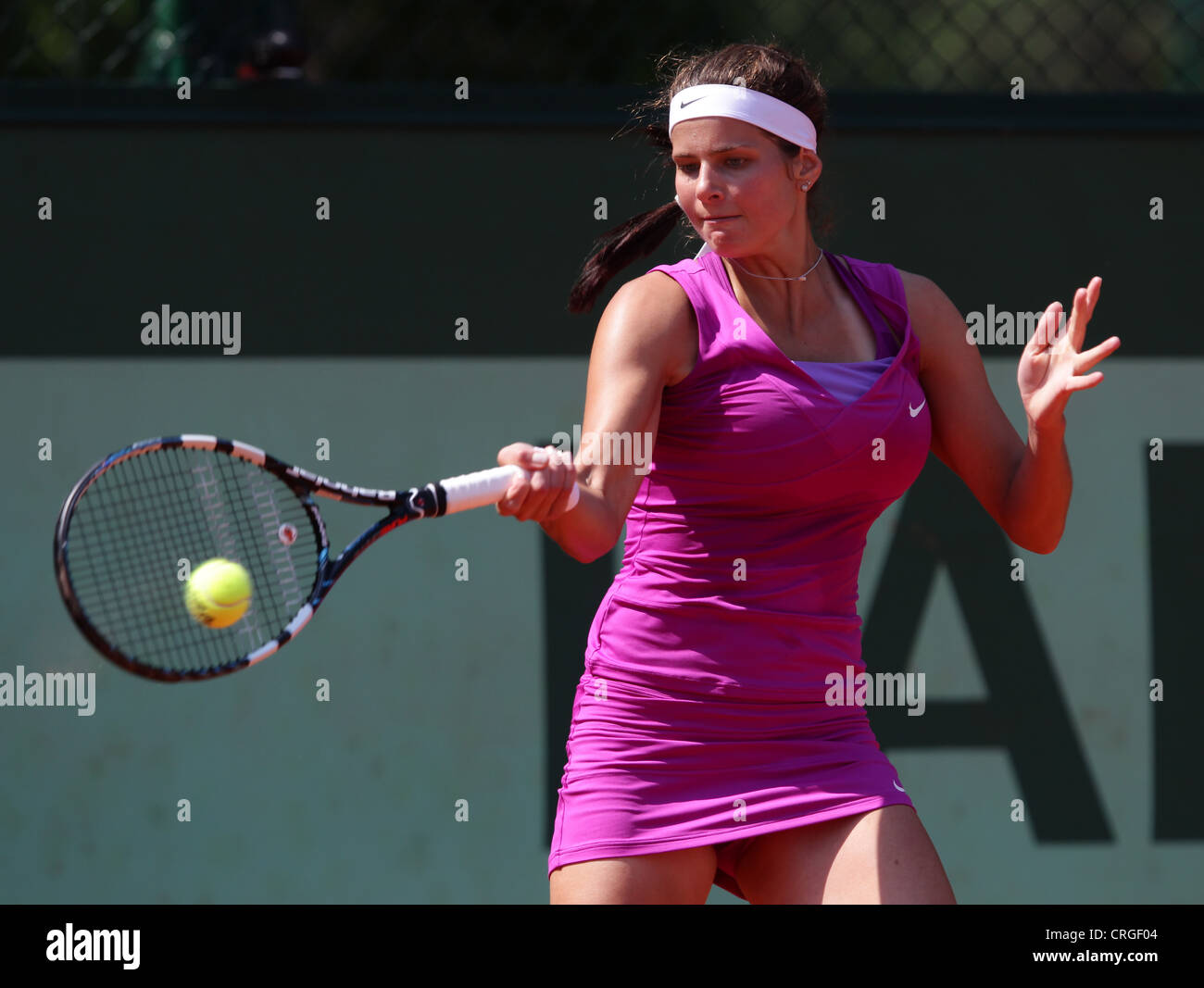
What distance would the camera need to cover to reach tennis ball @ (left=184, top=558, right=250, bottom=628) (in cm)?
203

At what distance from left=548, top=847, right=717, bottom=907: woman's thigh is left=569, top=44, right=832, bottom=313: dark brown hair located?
0.87 meters

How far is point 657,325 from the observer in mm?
2068

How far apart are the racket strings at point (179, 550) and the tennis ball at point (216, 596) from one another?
0.10m

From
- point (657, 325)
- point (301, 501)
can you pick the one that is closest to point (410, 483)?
point (301, 501)

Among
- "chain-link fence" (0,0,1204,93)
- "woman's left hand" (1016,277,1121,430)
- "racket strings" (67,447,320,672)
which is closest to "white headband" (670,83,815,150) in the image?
"woman's left hand" (1016,277,1121,430)

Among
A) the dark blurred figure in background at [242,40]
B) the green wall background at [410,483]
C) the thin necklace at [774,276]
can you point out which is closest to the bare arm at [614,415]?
the thin necklace at [774,276]

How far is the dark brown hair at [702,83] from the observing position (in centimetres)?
222

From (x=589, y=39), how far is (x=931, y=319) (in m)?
3.26

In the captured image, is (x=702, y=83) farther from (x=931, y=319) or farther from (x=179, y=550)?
(x=179, y=550)

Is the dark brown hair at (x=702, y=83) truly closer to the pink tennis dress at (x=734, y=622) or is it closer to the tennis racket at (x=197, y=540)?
the pink tennis dress at (x=734, y=622)

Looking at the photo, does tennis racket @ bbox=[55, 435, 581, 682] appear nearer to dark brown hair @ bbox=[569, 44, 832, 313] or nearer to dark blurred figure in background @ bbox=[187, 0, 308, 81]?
dark brown hair @ bbox=[569, 44, 832, 313]

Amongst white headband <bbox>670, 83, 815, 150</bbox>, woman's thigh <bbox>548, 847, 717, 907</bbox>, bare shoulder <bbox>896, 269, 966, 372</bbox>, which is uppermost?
white headband <bbox>670, 83, 815, 150</bbox>

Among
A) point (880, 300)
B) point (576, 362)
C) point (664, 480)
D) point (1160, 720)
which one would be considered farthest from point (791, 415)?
point (1160, 720)

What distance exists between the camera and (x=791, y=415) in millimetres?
2059
